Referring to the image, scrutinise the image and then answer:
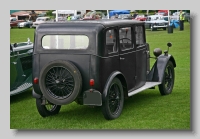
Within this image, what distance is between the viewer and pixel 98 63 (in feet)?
29.1

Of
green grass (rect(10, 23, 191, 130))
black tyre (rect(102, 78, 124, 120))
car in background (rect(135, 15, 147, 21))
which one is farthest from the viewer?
car in background (rect(135, 15, 147, 21))

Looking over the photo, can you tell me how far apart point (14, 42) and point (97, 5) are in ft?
6.17

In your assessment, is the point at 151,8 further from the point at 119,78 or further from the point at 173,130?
the point at 173,130

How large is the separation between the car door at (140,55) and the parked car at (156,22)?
0.16 meters

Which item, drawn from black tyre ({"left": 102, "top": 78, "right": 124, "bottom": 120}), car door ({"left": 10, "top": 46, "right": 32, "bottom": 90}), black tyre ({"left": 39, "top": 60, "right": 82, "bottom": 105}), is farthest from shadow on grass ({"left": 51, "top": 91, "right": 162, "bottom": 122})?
car door ({"left": 10, "top": 46, "right": 32, "bottom": 90})

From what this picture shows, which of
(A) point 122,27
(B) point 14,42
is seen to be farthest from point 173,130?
(B) point 14,42

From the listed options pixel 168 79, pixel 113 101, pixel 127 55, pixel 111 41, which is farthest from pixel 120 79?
pixel 168 79

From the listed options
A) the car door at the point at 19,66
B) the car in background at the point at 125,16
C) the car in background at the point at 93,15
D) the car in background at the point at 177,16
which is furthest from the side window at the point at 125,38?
the car door at the point at 19,66

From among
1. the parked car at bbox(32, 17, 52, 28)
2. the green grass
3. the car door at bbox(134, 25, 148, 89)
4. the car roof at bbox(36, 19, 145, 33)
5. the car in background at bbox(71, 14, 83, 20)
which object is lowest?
the green grass

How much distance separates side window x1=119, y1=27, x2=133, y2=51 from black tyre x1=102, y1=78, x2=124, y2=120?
683 mm

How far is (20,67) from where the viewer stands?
10.7 metres

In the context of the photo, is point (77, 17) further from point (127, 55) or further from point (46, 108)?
point (46, 108)

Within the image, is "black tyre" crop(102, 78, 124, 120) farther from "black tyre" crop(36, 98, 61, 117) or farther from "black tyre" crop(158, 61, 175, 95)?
"black tyre" crop(158, 61, 175, 95)

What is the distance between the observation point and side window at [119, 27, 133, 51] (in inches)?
378
